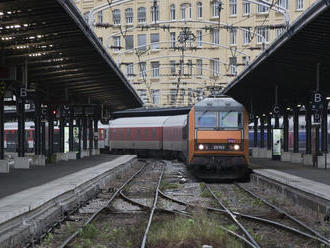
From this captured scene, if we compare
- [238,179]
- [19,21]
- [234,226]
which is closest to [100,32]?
[238,179]

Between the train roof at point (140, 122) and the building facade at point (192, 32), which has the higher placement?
the building facade at point (192, 32)

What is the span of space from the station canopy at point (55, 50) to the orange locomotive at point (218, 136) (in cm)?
427

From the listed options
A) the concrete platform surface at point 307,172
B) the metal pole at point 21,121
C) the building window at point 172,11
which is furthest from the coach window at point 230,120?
the building window at point 172,11

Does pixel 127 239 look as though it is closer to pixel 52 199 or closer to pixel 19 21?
pixel 52 199

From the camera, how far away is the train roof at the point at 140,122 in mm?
50416

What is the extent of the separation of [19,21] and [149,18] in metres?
54.6

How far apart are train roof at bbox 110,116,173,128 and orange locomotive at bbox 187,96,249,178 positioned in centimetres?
2563

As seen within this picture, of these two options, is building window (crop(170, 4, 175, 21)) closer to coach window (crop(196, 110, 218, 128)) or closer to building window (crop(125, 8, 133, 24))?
building window (crop(125, 8, 133, 24))

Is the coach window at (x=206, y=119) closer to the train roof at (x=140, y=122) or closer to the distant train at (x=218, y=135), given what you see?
the distant train at (x=218, y=135)

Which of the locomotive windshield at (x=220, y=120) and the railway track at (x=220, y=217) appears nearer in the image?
the railway track at (x=220, y=217)

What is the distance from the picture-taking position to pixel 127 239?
10688 mm

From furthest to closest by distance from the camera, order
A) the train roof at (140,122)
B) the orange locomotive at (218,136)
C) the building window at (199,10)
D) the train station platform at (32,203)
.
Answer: the building window at (199,10)
the train roof at (140,122)
the orange locomotive at (218,136)
the train station platform at (32,203)

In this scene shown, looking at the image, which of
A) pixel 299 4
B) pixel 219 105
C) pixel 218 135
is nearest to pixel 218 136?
pixel 218 135

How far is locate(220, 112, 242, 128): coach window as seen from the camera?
2352 cm
